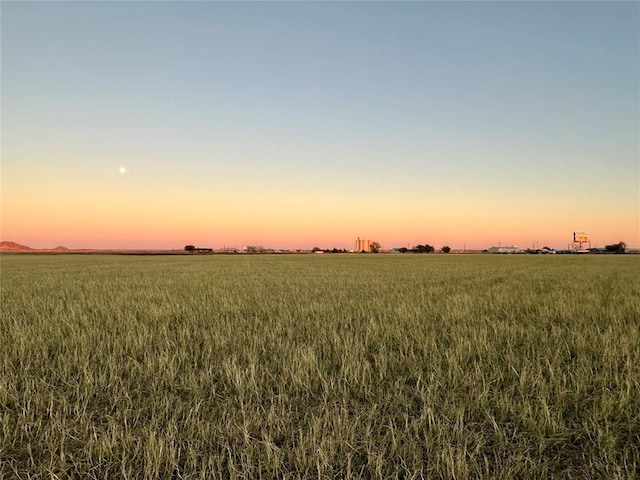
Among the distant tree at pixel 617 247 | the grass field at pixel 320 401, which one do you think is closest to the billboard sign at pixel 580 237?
the distant tree at pixel 617 247

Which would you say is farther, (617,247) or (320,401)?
(617,247)

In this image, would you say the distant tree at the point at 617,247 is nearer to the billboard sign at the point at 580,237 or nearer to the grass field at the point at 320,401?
the billboard sign at the point at 580,237

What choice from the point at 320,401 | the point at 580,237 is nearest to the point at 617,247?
the point at 580,237

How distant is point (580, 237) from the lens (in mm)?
178875

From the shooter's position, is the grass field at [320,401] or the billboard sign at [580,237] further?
the billboard sign at [580,237]

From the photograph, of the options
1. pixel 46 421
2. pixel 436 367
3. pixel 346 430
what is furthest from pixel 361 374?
pixel 46 421

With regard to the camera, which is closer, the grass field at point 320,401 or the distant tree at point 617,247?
the grass field at point 320,401

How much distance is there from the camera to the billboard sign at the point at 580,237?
584 ft

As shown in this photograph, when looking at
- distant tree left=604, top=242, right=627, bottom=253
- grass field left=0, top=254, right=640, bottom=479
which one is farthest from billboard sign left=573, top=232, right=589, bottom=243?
grass field left=0, top=254, right=640, bottom=479

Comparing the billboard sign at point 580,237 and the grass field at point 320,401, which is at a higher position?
the billboard sign at point 580,237

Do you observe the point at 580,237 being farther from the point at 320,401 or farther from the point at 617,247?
the point at 320,401

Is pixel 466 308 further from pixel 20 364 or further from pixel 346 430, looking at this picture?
pixel 20 364

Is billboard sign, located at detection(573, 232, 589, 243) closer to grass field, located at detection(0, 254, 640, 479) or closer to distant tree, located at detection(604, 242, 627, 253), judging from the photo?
distant tree, located at detection(604, 242, 627, 253)

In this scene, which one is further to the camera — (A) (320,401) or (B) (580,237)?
(B) (580,237)
